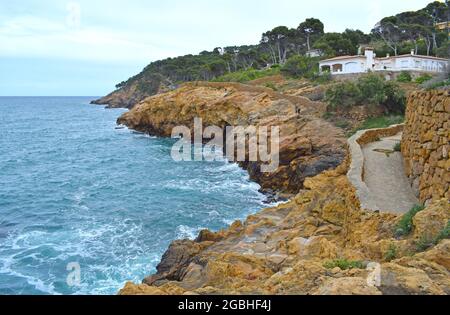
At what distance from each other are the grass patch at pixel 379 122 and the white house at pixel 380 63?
16.9 m

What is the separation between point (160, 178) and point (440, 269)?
25.0 m

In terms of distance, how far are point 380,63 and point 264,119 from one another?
22.0 metres

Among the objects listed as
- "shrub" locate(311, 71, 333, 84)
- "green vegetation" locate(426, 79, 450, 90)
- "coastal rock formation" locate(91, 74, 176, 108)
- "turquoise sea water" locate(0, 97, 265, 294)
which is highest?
"coastal rock formation" locate(91, 74, 176, 108)

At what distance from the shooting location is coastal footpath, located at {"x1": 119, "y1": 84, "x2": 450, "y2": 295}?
5512mm

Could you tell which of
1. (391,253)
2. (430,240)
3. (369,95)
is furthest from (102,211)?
(369,95)

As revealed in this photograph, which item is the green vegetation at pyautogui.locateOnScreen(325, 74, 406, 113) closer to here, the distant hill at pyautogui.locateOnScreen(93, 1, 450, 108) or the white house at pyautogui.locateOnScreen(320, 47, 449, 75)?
the white house at pyautogui.locateOnScreen(320, 47, 449, 75)

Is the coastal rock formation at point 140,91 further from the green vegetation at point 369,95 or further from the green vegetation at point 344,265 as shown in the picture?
the green vegetation at point 344,265

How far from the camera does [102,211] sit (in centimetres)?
2223

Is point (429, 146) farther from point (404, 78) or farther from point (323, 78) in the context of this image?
point (323, 78)

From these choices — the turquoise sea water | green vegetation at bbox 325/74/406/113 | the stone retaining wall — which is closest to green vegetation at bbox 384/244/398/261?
the stone retaining wall

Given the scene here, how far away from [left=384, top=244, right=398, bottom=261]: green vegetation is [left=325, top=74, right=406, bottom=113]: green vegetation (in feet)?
84.0

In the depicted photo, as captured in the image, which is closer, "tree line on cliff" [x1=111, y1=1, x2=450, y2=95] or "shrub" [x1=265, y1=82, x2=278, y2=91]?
"shrub" [x1=265, y1=82, x2=278, y2=91]

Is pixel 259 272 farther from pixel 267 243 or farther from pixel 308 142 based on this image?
pixel 308 142

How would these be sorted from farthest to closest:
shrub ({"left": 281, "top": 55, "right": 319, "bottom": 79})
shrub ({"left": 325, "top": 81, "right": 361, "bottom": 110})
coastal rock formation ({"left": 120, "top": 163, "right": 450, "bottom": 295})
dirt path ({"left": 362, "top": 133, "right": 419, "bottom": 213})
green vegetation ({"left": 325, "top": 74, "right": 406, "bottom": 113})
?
shrub ({"left": 281, "top": 55, "right": 319, "bottom": 79}) → shrub ({"left": 325, "top": 81, "right": 361, "bottom": 110}) → green vegetation ({"left": 325, "top": 74, "right": 406, "bottom": 113}) → dirt path ({"left": 362, "top": 133, "right": 419, "bottom": 213}) → coastal rock formation ({"left": 120, "top": 163, "right": 450, "bottom": 295})
